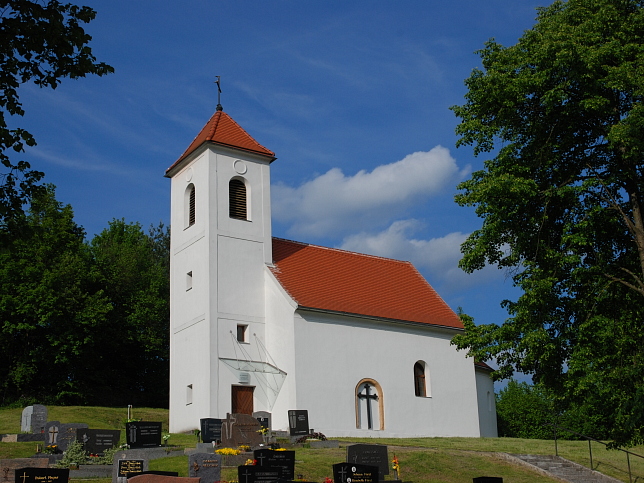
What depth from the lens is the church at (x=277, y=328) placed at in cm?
2803

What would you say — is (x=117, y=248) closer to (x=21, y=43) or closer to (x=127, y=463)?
(x=127, y=463)

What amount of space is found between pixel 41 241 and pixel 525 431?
29.3 metres

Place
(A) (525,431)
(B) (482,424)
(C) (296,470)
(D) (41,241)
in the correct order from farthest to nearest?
1. (A) (525,431)
2. (D) (41,241)
3. (B) (482,424)
4. (C) (296,470)

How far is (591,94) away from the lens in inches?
709

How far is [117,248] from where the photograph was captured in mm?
47062

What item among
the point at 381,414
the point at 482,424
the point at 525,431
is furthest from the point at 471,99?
the point at 525,431

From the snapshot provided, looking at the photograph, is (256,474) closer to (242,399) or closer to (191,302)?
(242,399)

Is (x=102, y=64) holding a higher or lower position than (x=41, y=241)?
lower

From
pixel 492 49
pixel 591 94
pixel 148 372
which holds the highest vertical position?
pixel 492 49

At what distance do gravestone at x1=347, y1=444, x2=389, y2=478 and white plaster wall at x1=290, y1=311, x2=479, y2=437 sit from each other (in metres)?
9.71

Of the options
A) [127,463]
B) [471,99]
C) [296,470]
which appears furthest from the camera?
[471,99]

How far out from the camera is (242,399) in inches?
1100

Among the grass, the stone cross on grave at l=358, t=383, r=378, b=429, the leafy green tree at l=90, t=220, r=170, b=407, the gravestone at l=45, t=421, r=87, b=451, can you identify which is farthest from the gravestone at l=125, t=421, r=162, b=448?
the leafy green tree at l=90, t=220, r=170, b=407

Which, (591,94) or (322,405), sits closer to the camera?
(591,94)
